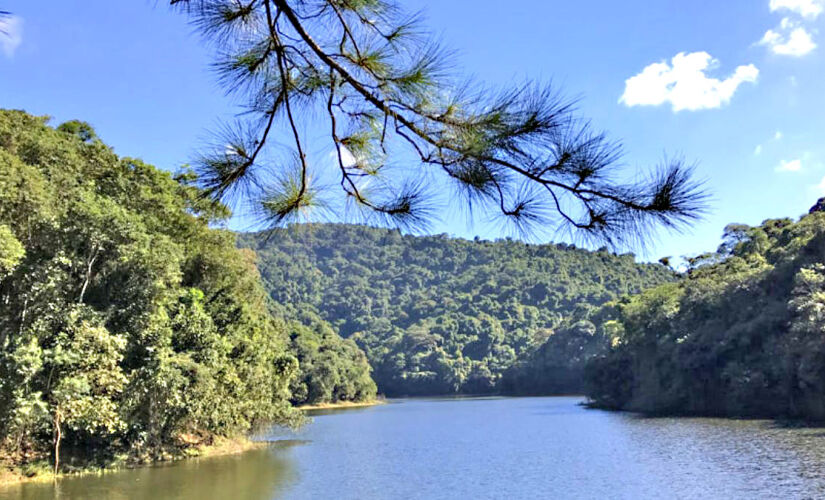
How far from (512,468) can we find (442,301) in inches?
2960

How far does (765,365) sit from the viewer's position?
83.3ft

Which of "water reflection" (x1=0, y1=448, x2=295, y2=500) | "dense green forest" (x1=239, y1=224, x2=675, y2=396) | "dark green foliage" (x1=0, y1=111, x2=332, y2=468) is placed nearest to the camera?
"dark green foliage" (x1=0, y1=111, x2=332, y2=468)

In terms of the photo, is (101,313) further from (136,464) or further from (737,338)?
(737,338)

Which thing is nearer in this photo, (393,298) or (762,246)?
(762,246)

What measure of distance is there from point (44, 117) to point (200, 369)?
9125mm

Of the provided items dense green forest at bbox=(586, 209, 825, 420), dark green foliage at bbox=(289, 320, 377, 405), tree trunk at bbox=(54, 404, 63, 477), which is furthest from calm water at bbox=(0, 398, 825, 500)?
dark green foliage at bbox=(289, 320, 377, 405)

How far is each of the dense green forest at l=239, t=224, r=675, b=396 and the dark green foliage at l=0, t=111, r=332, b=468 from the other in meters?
46.8

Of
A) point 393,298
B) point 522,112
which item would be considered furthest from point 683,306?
point 393,298

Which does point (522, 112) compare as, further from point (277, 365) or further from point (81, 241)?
point (277, 365)

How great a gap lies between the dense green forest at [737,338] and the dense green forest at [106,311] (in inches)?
735

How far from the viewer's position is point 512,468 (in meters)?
16.8

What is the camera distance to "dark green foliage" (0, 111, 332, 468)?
12.6 m

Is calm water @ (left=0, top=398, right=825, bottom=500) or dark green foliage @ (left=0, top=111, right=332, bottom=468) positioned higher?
dark green foliage @ (left=0, top=111, right=332, bottom=468)

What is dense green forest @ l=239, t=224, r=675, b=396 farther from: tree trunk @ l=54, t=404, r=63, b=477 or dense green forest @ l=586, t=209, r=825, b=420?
tree trunk @ l=54, t=404, r=63, b=477
